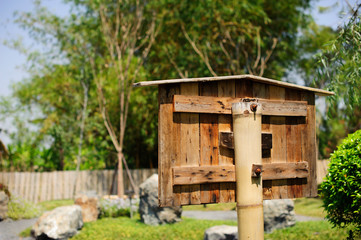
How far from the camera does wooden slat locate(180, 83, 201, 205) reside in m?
4.77

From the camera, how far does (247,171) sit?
4.86 m

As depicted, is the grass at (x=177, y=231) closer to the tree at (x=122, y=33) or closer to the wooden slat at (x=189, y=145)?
the wooden slat at (x=189, y=145)

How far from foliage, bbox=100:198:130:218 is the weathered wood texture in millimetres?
9286

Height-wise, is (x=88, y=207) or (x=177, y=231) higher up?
(x=88, y=207)

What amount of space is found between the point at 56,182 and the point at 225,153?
54.3 ft

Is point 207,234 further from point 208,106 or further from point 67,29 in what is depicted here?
point 67,29

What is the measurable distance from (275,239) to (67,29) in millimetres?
17351

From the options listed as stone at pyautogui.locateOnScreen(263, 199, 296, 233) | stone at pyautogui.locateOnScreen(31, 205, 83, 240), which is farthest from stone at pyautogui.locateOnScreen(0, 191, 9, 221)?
stone at pyautogui.locateOnScreen(263, 199, 296, 233)

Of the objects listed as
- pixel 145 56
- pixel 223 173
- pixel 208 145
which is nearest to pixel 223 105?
pixel 208 145

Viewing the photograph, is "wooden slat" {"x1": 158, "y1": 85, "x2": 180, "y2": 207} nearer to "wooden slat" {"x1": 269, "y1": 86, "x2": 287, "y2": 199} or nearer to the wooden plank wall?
"wooden slat" {"x1": 269, "y1": 86, "x2": 287, "y2": 199}

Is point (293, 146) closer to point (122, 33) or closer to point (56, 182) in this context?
point (122, 33)

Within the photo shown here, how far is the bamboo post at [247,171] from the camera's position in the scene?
16.0 feet

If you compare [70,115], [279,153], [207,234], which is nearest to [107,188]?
[70,115]

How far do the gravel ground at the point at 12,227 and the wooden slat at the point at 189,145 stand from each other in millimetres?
8142
